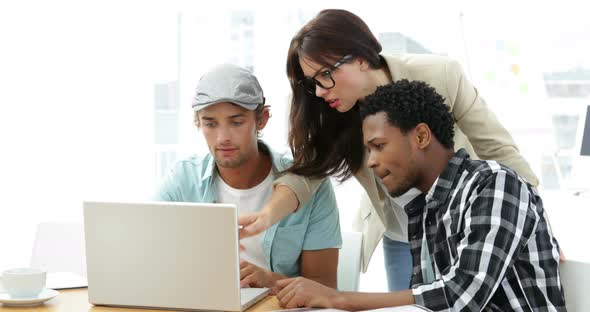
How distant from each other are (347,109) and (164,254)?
63cm

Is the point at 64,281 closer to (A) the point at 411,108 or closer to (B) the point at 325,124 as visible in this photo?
(B) the point at 325,124

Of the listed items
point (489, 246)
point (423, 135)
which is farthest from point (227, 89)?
point (489, 246)

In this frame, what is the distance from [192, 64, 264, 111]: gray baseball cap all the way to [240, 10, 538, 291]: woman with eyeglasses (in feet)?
0.36

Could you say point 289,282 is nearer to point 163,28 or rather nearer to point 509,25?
point 163,28

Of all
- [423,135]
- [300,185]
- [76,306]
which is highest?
[423,135]

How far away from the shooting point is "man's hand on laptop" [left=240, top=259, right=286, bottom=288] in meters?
1.67

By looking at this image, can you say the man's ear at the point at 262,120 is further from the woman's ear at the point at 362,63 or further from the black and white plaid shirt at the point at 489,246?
the black and white plaid shirt at the point at 489,246

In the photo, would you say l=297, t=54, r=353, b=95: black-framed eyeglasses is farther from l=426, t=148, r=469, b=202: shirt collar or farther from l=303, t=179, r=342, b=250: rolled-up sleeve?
l=426, t=148, r=469, b=202: shirt collar

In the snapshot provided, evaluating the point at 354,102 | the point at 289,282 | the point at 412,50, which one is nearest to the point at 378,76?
the point at 354,102

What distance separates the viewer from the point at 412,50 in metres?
4.76

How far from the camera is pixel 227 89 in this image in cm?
183

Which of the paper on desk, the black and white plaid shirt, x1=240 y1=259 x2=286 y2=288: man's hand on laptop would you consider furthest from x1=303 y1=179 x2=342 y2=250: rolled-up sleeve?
the paper on desk

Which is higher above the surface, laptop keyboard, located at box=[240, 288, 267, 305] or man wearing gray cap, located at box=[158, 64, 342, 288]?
man wearing gray cap, located at box=[158, 64, 342, 288]

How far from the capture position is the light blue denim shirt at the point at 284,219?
188cm
